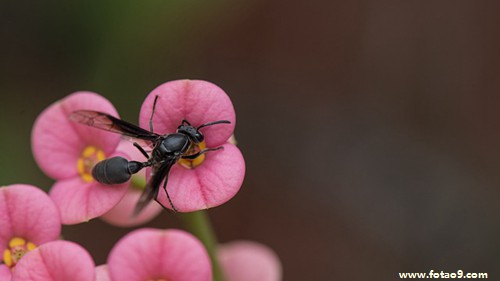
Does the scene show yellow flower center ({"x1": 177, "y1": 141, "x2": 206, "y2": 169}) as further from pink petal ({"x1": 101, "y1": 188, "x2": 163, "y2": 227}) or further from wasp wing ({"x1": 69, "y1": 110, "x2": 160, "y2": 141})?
pink petal ({"x1": 101, "y1": 188, "x2": 163, "y2": 227})

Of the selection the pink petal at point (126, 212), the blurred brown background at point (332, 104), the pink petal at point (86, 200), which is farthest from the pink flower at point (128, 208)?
the blurred brown background at point (332, 104)

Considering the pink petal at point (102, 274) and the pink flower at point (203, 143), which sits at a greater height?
the pink flower at point (203, 143)

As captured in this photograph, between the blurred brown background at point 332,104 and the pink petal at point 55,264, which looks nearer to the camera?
the pink petal at point 55,264

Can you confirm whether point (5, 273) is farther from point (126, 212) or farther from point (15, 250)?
point (126, 212)

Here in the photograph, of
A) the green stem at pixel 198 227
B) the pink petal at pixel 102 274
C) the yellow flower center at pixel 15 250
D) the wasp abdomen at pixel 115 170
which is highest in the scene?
the wasp abdomen at pixel 115 170

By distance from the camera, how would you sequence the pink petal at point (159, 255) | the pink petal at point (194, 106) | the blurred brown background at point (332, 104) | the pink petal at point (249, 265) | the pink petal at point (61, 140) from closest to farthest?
1. the pink petal at point (159, 255)
2. the pink petal at point (194, 106)
3. the pink petal at point (61, 140)
4. the pink petal at point (249, 265)
5. the blurred brown background at point (332, 104)

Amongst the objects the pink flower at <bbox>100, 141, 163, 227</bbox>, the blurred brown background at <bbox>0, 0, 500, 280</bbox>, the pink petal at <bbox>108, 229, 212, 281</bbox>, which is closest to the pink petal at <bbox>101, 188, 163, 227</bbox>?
the pink flower at <bbox>100, 141, 163, 227</bbox>

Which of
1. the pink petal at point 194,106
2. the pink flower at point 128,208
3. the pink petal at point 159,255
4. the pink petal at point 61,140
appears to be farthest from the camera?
the pink flower at point 128,208

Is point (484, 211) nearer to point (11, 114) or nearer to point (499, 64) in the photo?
point (499, 64)

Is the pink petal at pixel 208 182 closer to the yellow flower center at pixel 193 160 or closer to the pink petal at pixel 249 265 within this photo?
the yellow flower center at pixel 193 160
